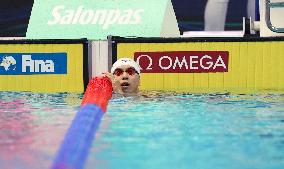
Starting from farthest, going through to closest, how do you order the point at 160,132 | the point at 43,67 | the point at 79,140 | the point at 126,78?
the point at 43,67, the point at 126,78, the point at 160,132, the point at 79,140

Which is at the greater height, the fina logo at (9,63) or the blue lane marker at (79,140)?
the fina logo at (9,63)

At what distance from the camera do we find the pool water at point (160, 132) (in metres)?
3.09

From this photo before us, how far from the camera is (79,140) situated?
3.40m

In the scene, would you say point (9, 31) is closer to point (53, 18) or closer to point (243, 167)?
point (53, 18)

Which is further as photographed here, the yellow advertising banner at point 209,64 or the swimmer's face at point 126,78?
the yellow advertising banner at point 209,64

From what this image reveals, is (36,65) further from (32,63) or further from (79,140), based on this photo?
(79,140)

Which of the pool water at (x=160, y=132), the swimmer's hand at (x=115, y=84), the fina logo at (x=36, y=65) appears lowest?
the pool water at (x=160, y=132)

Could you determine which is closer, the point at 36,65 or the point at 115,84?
the point at 115,84

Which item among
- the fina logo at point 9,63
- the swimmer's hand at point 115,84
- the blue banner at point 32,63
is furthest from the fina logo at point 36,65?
the swimmer's hand at point 115,84

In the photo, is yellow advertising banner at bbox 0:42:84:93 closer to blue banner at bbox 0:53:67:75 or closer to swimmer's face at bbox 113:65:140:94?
blue banner at bbox 0:53:67:75

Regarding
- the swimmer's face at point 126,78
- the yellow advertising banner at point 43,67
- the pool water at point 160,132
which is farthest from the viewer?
the yellow advertising banner at point 43,67

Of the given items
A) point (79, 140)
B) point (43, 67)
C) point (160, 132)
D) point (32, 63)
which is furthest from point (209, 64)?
point (79, 140)

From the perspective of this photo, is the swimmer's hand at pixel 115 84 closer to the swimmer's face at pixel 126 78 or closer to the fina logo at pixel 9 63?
the swimmer's face at pixel 126 78

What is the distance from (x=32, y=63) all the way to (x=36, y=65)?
62mm
